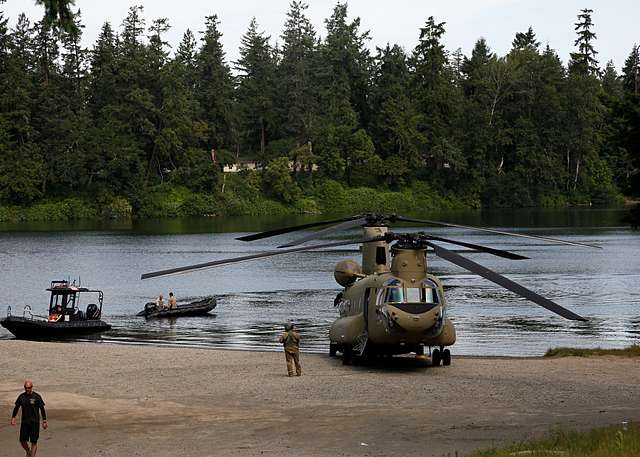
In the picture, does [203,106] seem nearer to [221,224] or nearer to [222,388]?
[221,224]

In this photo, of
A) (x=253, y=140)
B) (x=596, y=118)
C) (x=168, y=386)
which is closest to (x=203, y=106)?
(x=253, y=140)

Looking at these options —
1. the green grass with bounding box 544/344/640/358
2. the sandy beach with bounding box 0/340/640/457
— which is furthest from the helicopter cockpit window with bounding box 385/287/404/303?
the green grass with bounding box 544/344/640/358

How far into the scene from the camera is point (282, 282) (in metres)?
63.4

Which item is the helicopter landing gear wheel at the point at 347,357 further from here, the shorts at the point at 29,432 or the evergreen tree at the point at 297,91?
the evergreen tree at the point at 297,91

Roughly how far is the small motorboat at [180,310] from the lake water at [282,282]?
2.04 feet

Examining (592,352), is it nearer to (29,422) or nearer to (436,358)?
(436,358)

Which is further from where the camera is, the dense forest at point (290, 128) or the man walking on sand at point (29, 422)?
the dense forest at point (290, 128)

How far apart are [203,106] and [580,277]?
81.2m

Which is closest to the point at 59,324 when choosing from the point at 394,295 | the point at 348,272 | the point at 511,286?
the point at 348,272

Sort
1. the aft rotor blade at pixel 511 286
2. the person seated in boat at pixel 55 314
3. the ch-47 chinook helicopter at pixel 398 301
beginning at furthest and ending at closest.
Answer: the person seated in boat at pixel 55 314, the ch-47 chinook helicopter at pixel 398 301, the aft rotor blade at pixel 511 286

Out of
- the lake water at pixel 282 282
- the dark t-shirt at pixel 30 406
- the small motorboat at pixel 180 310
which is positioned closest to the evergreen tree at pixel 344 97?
the lake water at pixel 282 282

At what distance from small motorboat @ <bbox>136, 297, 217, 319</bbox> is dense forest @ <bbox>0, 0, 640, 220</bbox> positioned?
72656mm

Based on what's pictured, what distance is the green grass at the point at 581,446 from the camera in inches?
561

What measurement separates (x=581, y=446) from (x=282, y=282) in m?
48.5
